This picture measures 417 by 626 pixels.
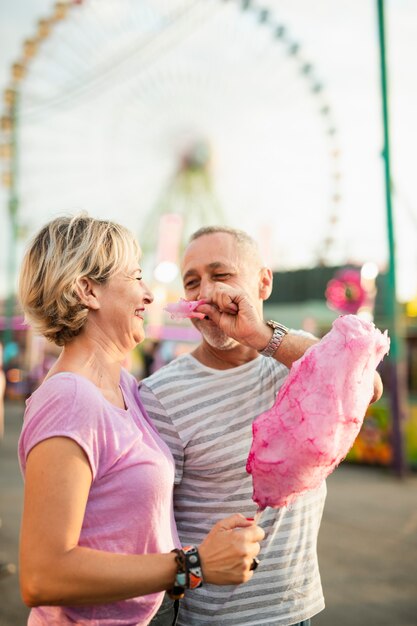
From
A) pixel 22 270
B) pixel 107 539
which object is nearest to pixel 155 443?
pixel 107 539

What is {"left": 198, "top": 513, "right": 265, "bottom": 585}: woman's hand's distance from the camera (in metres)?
1.26

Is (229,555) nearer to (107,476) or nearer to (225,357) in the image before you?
(107,476)

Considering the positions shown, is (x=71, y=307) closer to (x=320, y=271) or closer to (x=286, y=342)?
(x=286, y=342)

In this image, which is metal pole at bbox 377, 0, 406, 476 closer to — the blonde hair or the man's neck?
the man's neck

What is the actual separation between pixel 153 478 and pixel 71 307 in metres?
0.43

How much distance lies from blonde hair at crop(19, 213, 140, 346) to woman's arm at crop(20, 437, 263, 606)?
1.07ft

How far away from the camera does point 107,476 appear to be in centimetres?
129

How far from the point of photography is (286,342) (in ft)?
5.91

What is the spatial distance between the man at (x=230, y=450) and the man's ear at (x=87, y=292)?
45cm

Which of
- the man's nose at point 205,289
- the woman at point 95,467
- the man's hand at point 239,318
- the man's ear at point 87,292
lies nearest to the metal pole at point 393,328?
the man's nose at point 205,289

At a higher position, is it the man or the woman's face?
the woman's face

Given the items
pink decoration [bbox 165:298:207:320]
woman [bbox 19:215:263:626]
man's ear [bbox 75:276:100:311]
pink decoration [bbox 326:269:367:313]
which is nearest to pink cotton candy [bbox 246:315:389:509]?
woman [bbox 19:215:263:626]

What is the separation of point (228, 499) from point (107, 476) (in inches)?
23.2

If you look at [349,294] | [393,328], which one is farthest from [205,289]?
[349,294]
